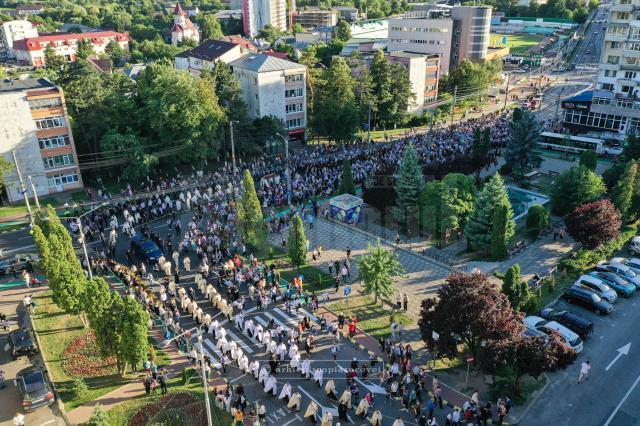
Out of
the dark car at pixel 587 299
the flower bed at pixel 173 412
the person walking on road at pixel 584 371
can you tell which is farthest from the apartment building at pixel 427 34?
the flower bed at pixel 173 412

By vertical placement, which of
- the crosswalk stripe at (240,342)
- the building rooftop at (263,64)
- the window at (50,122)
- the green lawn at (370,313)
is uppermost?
the building rooftop at (263,64)

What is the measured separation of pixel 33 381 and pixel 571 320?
2463cm

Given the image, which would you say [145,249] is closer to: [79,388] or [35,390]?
[79,388]

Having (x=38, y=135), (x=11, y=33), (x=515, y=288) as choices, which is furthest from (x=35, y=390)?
(x=11, y=33)

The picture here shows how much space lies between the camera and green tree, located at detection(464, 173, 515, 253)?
31359 millimetres

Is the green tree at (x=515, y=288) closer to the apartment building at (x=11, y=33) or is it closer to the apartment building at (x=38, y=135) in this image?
the apartment building at (x=38, y=135)

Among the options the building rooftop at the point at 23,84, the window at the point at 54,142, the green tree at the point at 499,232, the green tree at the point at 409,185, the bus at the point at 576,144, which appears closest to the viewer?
the green tree at the point at 499,232

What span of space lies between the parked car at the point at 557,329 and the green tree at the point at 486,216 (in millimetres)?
7397

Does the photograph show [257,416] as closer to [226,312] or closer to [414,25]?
[226,312]

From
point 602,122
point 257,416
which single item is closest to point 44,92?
point 257,416

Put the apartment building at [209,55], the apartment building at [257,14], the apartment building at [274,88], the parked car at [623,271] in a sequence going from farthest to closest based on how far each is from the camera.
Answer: the apartment building at [257,14] → the apartment building at [209,55] → the apartment building at [274,88] → the parked car at [623,271]

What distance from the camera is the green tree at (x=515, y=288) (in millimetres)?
24453

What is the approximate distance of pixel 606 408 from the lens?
66.6 feet

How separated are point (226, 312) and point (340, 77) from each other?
126 ft
